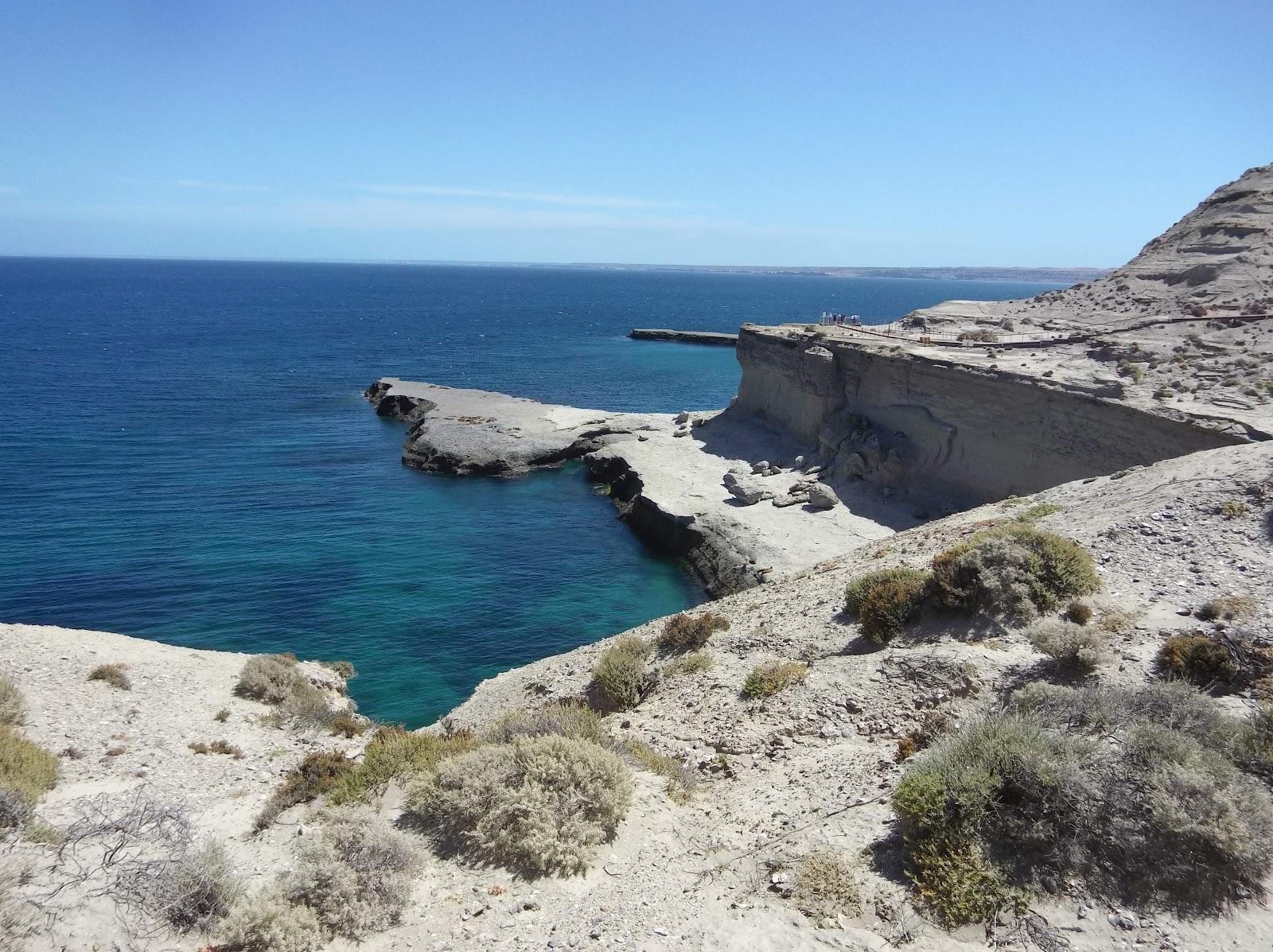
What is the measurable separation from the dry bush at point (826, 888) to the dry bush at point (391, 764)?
17.5 feet

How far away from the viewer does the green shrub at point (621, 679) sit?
14836 millimetres

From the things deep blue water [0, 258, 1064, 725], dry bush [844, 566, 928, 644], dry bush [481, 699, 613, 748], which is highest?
dry bush [844, 566, 928, 644]

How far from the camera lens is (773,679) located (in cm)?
1300

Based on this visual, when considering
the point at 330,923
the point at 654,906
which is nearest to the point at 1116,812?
the point at 654,906

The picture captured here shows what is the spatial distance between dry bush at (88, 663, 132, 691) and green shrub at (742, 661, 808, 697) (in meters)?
12.2

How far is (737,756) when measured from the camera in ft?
36.8

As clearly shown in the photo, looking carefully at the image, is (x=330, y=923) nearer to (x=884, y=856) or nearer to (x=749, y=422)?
(x=884, y=856)

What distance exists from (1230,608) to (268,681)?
1782 centimetres

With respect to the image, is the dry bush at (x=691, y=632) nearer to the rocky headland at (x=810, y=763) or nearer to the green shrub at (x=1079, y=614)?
the rocky headland at (x=810, y=763)

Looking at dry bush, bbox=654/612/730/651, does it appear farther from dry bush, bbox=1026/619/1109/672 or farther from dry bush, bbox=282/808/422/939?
dry bush, bbox=282/808/422/939

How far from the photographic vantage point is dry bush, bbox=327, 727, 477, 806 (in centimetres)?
1079

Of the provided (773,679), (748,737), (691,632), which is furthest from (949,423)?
(748,737)

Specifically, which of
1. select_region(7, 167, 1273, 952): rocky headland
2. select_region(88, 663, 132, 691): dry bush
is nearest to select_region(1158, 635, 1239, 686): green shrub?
select_region(7, 167, 1273, 952): rocky headland

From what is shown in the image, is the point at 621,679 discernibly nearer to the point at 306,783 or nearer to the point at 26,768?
the point at 306,783
